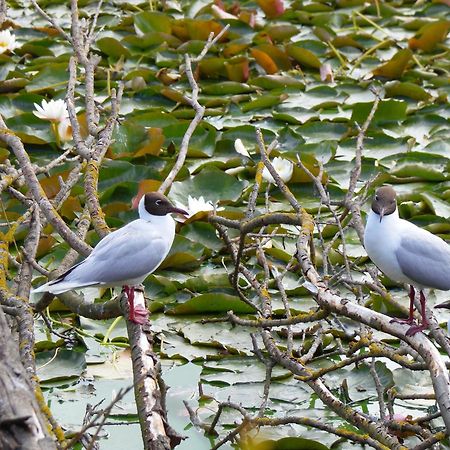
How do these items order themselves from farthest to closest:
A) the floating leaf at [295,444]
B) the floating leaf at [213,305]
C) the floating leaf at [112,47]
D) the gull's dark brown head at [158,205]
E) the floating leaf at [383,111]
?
the floating leaf at [112,47] < the floating leaf at [383,111] < the floating leaf at [213,305] < the gull's dark brown head at [158,205] < the floating leaf at [295,444]

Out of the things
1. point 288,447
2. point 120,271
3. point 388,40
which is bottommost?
point 388,40

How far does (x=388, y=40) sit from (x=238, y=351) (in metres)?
4.46

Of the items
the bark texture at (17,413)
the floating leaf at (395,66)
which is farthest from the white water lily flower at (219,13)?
the bark texture at (17,413)

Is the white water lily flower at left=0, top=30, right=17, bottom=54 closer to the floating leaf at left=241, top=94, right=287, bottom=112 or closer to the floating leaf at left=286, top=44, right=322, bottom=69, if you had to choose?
the floating leaf at left=241, top=94, right=287, bottom=112

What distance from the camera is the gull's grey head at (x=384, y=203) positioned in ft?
13.0

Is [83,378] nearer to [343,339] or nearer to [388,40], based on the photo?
[343,339]

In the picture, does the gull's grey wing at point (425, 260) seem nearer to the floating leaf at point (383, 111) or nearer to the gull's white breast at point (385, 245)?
the gull's white breast at point (385, 245)

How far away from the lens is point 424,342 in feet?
10.0

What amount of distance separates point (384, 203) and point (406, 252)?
0.23 metres

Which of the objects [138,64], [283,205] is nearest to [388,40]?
[138,64]

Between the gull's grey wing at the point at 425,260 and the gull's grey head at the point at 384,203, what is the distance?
0.39ft

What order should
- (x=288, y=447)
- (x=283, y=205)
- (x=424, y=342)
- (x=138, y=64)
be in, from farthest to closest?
(x=138, y=64) < (x=283, y=205) < (x=288, y=447) < (x=424, y=342)

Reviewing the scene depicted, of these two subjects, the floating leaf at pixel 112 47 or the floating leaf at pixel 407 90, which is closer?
the floating leaf at pixel 407 90

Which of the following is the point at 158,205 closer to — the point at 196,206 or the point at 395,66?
the point at 196,206
